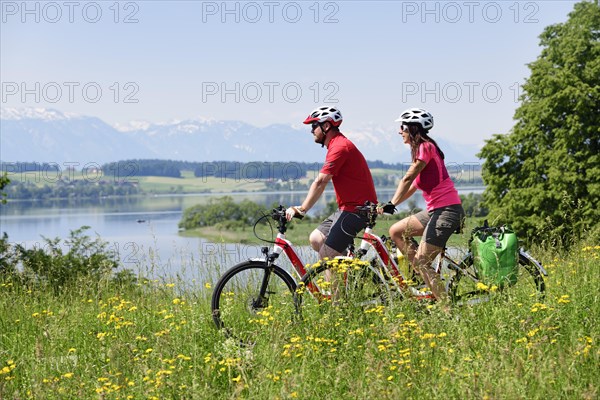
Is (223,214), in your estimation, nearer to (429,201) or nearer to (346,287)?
(429,201)

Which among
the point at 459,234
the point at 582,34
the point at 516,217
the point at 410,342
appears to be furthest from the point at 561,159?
the point at 410,342

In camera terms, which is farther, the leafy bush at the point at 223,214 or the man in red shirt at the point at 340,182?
the leafy bush at the point at 223,214

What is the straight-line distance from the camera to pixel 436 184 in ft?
22.9

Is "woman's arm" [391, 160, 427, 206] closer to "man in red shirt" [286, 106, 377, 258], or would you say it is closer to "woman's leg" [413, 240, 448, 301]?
"man in red shirt" [286, 106, 377, 258]

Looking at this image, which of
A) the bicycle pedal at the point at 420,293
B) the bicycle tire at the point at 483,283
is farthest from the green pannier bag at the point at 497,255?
the bicycle pedal at the point at 420,293

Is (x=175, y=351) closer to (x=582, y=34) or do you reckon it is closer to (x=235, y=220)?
(x=582, y=34)

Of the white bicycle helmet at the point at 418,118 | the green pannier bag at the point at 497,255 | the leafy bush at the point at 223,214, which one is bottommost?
the leafy bush at the point at 223,214

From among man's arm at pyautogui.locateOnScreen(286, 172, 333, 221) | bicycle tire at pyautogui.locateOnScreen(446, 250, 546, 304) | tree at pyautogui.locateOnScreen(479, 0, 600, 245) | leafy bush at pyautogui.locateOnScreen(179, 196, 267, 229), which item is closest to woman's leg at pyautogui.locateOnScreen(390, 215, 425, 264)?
bicycle tire at pyautogui.locateOnScreen(446, 250, 546, 304)

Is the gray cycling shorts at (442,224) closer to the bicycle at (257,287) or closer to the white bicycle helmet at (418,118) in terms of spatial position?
the white bicycle helmet at (418,118)

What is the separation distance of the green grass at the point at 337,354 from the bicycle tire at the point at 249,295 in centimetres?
20

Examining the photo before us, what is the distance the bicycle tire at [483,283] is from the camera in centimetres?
695

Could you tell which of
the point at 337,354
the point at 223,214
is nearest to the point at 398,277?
the point at 337,354

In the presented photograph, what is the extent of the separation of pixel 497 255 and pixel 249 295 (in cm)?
248

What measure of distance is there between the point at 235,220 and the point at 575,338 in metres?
125
